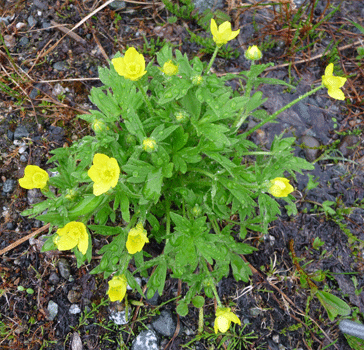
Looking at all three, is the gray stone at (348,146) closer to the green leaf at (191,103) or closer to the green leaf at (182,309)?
the green leaf at (191,103)

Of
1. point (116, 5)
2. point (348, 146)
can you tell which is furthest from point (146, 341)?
point (116, 5)

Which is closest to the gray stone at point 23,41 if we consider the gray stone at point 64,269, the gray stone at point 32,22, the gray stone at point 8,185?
the gray stone at point 32,22

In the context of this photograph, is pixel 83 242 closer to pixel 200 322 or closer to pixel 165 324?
pixel 165 324

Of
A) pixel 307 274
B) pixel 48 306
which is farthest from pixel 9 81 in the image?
pixel 307 274

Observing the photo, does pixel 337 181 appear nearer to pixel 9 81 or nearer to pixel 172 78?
pixel 172 78

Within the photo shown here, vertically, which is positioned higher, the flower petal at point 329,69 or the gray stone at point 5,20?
the gray stone at point 5,20

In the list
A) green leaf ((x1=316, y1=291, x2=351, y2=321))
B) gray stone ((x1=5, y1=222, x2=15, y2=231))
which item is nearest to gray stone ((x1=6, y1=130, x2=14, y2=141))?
gray stone ((x1=5, y1=222, x2=15, y2=231))

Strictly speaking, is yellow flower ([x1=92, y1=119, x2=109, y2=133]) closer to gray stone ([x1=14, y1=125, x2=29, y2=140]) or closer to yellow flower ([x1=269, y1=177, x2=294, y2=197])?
yellow flower ([x1=269, y1=177, x2=294, y2=197])
